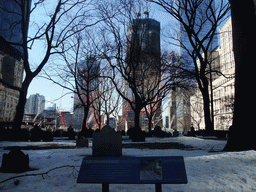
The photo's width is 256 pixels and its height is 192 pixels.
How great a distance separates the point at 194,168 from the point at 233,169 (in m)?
0.69

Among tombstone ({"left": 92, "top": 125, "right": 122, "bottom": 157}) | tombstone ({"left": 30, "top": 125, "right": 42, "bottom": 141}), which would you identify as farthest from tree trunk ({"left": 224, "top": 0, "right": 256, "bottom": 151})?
tombstone ({"left": 30, "top": 125, "right": 42, "bottom": 141})

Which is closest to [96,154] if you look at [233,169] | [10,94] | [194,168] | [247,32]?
[194,168]

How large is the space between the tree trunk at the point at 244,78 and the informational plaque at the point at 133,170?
4.55 m

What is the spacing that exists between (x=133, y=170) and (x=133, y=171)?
1cm

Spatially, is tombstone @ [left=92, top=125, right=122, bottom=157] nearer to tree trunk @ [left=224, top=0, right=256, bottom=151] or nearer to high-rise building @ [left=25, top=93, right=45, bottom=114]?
tree trunk @ [left=224, top=0, right=256, bottom=151]

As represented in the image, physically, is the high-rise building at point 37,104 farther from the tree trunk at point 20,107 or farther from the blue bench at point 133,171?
the blue bench at point 133,171

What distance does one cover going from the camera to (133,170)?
7.07ft

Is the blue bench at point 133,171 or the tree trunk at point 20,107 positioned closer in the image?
the blue bench at point 133,171

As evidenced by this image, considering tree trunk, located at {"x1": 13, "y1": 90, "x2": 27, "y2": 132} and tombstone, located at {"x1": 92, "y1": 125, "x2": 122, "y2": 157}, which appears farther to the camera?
tree trunk, located at {"x1": 13, "y1": 90, "x2": 27, "y2": 132}

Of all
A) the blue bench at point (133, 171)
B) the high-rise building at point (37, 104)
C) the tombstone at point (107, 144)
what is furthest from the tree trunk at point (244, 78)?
the high-rise building at point (37, 104)

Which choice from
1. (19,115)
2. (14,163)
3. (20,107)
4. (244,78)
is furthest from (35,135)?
(244,78)

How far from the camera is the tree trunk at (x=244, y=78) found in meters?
5.76

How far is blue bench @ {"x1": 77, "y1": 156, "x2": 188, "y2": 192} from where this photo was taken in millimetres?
2049

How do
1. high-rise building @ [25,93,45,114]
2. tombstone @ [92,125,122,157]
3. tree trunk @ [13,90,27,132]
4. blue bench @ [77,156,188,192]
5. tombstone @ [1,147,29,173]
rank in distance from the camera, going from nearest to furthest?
blue bench @ [77,156,188,192]
tombstone @ [92,125,122,157]
tombstone @ [1,147,29,173]
tree trunk @ [13,90,27,132]
high-rise building @ [25,93,45,114]
